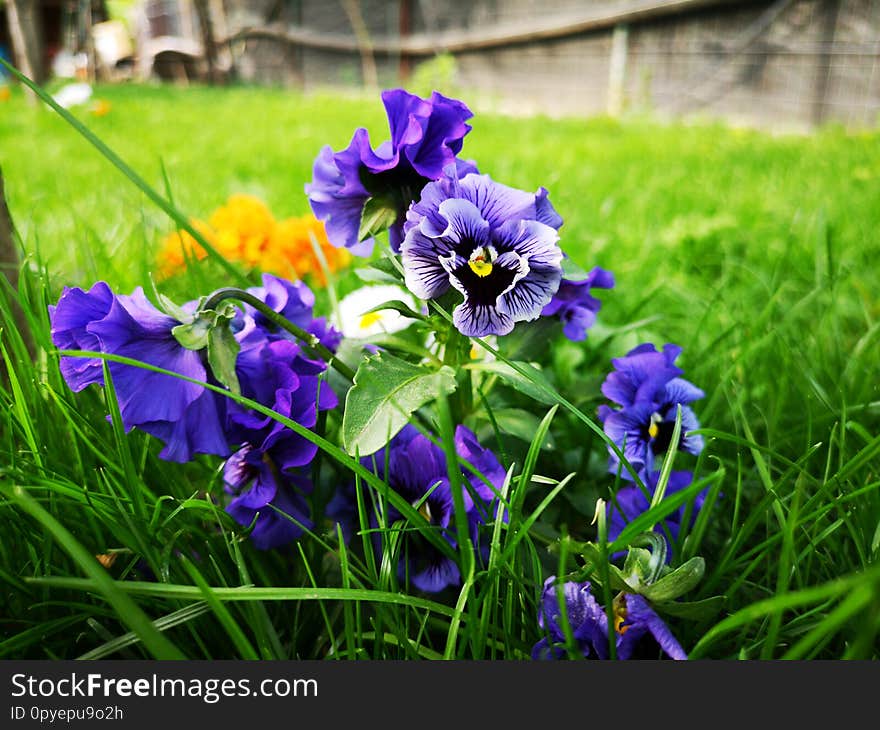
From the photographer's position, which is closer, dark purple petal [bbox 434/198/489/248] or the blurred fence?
dark purple petal [bbox 434/198/489/248]

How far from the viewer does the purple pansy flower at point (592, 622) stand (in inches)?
18.2

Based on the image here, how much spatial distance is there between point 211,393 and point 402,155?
0.71 feet

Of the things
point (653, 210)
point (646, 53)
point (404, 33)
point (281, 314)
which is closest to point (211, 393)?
point (281, 314)

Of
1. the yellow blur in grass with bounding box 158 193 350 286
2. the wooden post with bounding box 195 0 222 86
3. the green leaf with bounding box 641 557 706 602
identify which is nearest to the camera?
the green leaf with bounding box 641 557 706 602

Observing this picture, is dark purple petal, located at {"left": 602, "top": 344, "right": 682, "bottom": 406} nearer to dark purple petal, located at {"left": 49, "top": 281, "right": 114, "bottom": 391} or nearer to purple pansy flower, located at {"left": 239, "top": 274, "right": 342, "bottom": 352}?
purple pansy flower, located at {"left": 239, "top": 274, "right": 342, "bottom": 352}

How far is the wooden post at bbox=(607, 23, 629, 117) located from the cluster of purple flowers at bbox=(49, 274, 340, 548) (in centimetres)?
621

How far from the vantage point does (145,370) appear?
498mm

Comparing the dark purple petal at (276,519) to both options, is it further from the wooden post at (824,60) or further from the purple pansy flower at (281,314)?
the wooden post at (824,60)

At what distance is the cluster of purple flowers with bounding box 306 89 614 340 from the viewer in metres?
0.48

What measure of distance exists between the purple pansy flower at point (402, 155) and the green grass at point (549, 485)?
204mm

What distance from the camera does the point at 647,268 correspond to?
1439mm

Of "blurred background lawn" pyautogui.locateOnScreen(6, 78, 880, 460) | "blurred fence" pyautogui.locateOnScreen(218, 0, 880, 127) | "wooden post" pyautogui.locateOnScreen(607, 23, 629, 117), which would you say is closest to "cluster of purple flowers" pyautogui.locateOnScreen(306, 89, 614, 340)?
"blurred background lawn" pyautogui.locateOnScreen(6, 78, 880, 460)

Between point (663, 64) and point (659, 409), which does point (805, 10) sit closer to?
point (663, 64)

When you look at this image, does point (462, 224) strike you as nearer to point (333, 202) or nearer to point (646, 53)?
point (333, 202)
